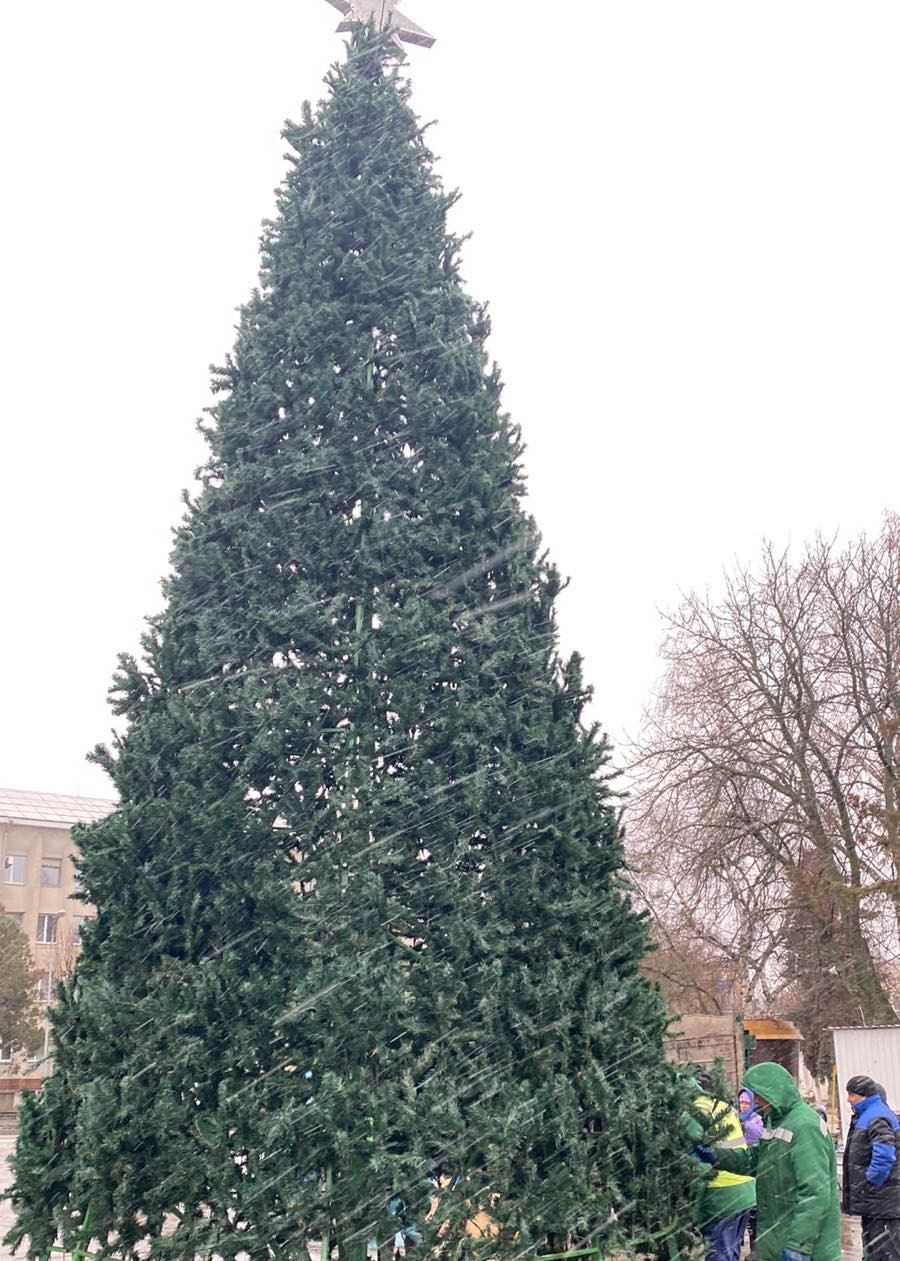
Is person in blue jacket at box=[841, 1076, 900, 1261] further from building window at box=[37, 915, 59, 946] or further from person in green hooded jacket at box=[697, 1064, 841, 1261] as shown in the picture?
building window at box=[37, 915, 59, 946]

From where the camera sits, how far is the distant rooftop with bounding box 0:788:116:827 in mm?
58594

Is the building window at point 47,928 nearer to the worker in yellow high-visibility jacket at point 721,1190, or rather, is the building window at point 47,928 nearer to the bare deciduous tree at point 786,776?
the bare deciduous tree at point 786,776

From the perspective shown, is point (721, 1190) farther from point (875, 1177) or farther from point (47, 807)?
point (47, 807)

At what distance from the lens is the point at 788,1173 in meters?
7.82

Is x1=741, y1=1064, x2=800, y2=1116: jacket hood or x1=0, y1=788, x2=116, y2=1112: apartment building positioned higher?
x1=0, y1=788, x2=116, y2=1112: apartment building

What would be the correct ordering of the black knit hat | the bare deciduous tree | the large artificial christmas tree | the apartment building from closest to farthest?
the large artificial christmas tree → the black knit hat → the bare deciduous tree → the apartment building

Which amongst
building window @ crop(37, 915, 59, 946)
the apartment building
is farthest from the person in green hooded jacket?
building window @ crop(37, 915, 59, 946)

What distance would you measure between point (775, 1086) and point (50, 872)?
55.6 m

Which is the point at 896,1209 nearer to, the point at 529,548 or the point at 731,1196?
the point at 731,1196

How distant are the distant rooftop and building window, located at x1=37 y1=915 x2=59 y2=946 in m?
4.21

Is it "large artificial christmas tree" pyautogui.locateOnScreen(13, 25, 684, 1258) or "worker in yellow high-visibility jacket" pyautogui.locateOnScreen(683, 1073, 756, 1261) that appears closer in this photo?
"large artificial christmas tree" pyautogui.locateOnScreen(13, 25, 684, 1258)

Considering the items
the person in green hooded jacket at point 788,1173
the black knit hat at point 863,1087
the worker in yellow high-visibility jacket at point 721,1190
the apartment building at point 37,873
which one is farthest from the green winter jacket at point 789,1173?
the apartment building at point 37,873

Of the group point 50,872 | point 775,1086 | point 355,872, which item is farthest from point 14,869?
point 355,872

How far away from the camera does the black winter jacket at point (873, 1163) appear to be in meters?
8.12
